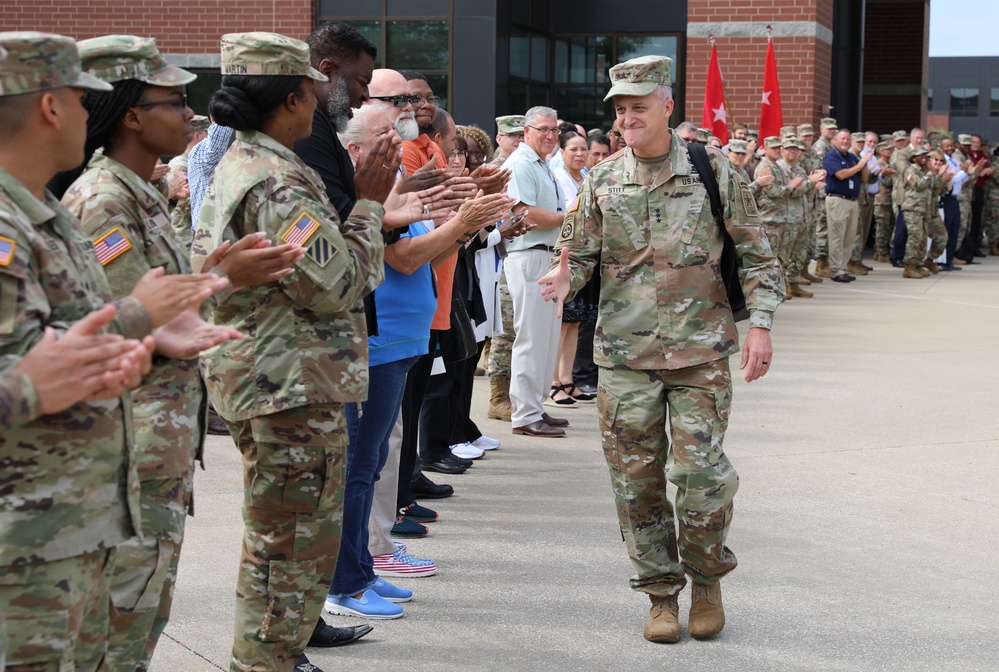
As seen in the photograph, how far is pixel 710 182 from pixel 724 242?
0.80 feet

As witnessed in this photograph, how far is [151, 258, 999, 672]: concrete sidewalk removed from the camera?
464 cm

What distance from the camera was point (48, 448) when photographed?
2492 mm

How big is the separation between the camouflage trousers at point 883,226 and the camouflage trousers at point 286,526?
20.5 metres

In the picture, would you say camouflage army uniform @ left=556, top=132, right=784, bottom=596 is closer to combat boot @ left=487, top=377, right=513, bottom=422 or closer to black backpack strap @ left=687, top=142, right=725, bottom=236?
black backpack strap @ left=687, top=142, right=725, bottom=236

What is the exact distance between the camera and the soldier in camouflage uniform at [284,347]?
3568 millimetres

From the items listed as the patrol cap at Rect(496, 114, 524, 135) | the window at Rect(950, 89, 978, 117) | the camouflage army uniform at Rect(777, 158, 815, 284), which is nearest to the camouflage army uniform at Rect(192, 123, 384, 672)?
the patrol cap at Rect(496, 114, 524, 135)

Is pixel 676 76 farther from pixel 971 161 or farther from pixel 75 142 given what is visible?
Result: pixel 75 142

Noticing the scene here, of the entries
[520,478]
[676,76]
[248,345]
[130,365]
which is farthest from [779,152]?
[130,365]

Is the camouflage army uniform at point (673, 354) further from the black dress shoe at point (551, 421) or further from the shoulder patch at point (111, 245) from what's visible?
the black dress shoe at point (551, 421)

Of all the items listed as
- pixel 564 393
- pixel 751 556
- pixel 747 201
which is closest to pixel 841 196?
pixel 564 393

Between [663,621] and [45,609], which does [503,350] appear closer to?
[663,621]

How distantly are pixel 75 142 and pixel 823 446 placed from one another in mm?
6429

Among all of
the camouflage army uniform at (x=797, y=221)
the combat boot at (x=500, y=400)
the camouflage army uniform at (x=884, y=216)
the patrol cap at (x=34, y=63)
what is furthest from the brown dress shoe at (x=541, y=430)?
the camouflage army uniform at (x=884, y=216)

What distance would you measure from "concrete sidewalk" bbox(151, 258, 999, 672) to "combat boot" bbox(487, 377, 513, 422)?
113mm
